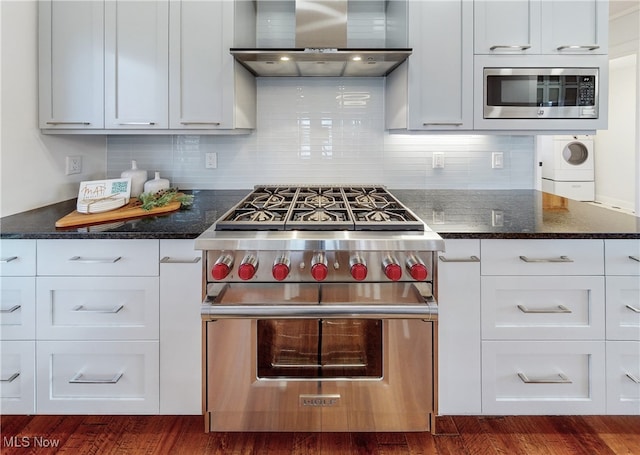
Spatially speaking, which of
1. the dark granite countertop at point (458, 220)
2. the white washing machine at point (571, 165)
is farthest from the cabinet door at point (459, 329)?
the white washing machine at point (571, 165)

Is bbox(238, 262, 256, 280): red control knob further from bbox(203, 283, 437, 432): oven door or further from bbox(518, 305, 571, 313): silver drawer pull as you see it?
bbox(518, 305, 571, 313): silver drawer pull

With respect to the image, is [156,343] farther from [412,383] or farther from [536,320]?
[536,320]

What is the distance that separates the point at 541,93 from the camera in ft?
6.99

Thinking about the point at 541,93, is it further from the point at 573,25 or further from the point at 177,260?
the point at 177,260

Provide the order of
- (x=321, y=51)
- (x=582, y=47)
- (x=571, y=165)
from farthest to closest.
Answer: (x=571, y=165)
(x=582, y=47)
(x=321, y=51)

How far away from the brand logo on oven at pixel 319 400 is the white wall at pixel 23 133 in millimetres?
1550

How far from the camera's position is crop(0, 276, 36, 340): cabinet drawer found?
167 centimetres

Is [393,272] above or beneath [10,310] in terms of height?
above

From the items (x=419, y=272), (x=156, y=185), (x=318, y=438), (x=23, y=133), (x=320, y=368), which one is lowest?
(x=318, y=438)

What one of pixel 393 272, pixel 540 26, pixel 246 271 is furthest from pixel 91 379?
pixel 540 26

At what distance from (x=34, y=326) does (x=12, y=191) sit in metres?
0.66

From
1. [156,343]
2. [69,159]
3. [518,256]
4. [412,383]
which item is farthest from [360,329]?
[69,159]

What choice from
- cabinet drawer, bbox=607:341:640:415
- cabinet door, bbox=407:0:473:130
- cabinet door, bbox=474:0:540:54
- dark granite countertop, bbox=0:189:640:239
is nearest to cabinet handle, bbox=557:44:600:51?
cabinet door, bbox=474:0:540:54

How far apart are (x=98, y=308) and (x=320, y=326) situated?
2.90ft
